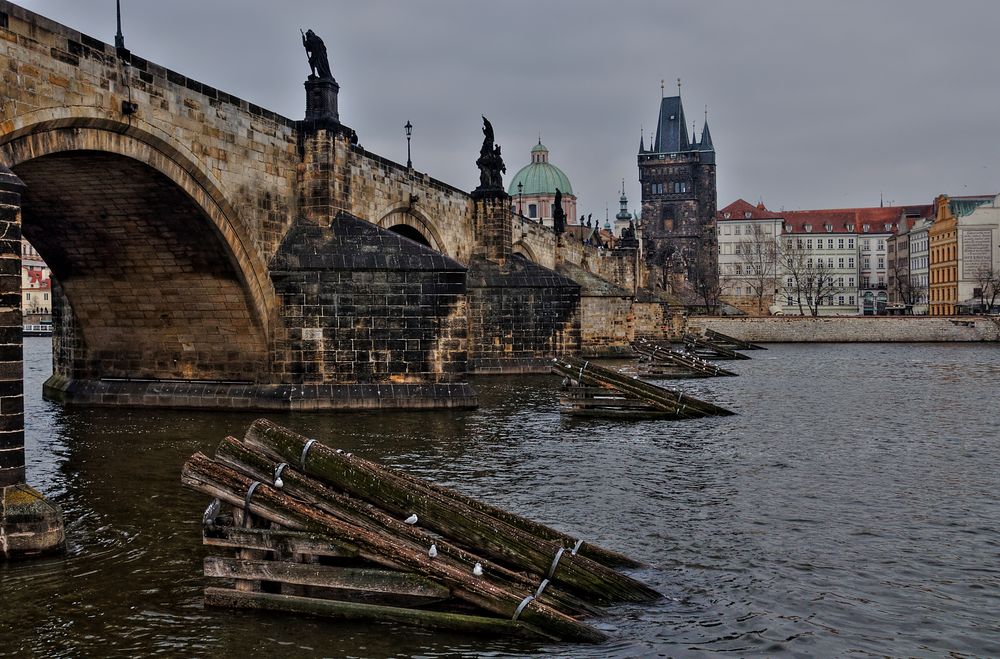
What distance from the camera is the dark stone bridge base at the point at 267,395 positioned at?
22.4 m

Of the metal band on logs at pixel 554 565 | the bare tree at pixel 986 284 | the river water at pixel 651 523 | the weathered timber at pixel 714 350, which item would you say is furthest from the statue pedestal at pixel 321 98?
the bare tree at pixel 986 284

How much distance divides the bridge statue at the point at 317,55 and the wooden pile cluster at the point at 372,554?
56.0ft

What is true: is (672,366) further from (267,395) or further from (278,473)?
(278,473)

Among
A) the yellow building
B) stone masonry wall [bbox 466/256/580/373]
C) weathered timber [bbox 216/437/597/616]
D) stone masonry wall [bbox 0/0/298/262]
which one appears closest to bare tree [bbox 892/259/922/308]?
the yellow building

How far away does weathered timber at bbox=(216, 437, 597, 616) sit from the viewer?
7.69 m

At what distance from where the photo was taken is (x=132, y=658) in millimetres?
7113

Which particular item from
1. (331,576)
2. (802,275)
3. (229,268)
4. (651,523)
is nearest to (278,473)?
(331,576)

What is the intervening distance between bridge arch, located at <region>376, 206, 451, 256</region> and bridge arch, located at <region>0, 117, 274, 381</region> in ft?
21.8

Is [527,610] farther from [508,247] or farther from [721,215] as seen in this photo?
[721,215]

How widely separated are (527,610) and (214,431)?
42.2 feet

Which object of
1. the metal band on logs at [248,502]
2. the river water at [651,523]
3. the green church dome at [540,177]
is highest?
the green church dome at [540,177]

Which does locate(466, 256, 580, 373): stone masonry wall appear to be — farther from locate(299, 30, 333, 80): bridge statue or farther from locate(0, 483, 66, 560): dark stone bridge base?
locate(0, 483, 66, 560): dark stone bridge base

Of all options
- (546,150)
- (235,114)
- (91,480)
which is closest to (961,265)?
(546,150)

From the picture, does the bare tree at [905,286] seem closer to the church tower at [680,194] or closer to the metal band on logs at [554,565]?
the church tower at [680,194]
